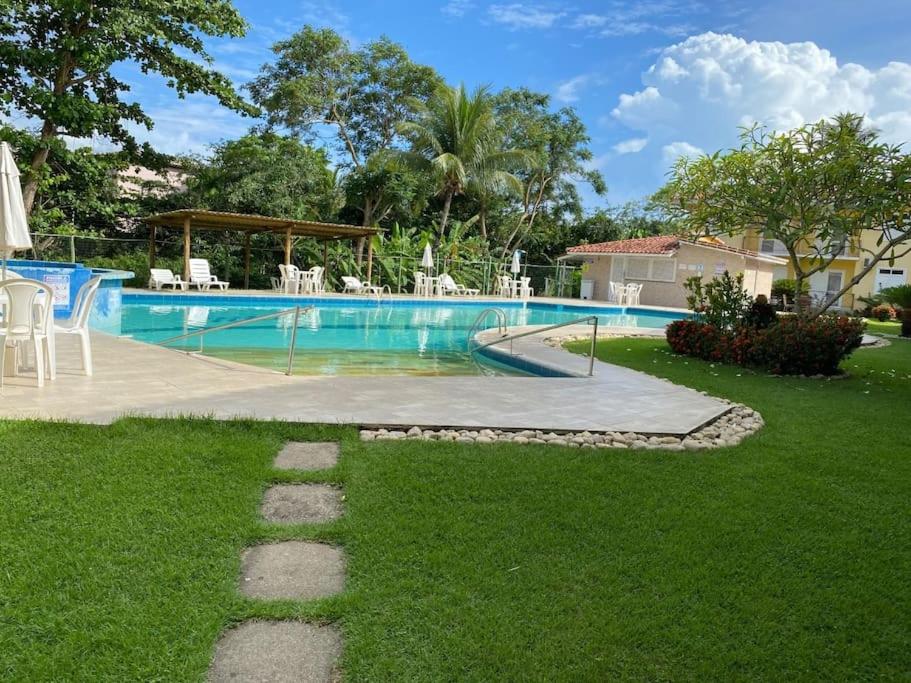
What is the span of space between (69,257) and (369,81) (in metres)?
16.9

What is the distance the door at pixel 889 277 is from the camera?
35.1 m

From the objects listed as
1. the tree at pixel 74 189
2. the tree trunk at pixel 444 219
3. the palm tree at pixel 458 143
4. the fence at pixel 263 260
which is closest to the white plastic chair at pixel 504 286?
the fence at pixel 263 260

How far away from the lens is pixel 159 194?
24609mm

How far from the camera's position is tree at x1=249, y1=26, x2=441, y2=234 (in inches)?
1175

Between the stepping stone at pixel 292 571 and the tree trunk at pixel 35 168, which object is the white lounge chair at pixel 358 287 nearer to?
the tree trunk at pixel 35 168

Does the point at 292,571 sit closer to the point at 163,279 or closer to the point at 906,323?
the point at 163,279

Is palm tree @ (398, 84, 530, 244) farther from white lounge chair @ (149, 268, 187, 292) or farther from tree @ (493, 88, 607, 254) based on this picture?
white lounge chair @ (149, 268, 187, 292)

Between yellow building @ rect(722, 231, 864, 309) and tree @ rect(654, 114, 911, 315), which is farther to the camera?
yellow building @ rect(722, 231, 864, 309)

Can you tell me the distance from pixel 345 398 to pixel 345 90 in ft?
93.9

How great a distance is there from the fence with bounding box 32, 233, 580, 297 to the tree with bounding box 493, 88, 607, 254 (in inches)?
136

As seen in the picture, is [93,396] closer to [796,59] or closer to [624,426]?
[624,426]

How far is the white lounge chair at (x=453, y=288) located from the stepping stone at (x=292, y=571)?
925 inches

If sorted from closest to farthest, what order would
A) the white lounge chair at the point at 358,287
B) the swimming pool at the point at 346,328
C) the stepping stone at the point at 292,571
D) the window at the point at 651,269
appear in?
the stepping stone at the point at 292,571
the swimming pool at the point at 346,328
the white lounge chair at the point at 358,287
the window at the point at 651,269

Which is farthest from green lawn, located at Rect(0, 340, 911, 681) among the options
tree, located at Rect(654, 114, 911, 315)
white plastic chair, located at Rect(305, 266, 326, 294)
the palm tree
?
the palm tree
